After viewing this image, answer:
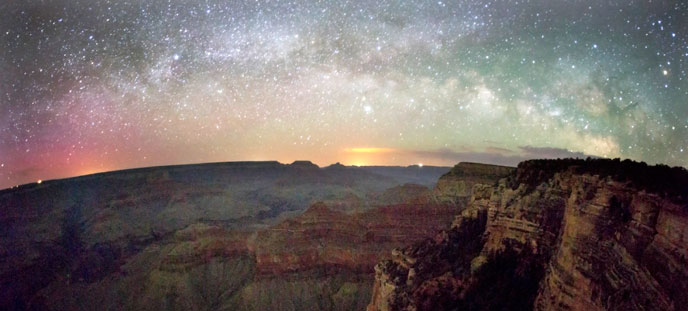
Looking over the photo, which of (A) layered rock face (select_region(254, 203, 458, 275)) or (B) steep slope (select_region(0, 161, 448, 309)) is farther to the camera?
(B) steep slope (select_region(0, 161, 448, 309))

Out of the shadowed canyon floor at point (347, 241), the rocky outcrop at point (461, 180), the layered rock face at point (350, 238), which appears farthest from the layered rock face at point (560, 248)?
the rocky outcrop at point (461, 180)

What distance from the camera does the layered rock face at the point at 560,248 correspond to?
10.1m

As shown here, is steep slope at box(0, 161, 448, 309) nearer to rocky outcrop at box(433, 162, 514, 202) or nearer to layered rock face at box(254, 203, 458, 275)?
layered rock face at box(254, 203, 458, 275)

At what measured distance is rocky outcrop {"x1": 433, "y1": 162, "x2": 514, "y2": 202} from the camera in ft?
166

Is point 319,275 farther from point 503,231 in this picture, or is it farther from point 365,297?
point 503,231

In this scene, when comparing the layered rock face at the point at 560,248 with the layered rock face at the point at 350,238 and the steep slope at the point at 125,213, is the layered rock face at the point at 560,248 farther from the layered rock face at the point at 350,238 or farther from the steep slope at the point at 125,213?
the steep slope at the point at 125,213

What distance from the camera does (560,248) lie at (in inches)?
569

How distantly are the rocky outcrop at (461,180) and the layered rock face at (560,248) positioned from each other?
90.7ft

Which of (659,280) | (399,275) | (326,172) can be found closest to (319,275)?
(399,275)

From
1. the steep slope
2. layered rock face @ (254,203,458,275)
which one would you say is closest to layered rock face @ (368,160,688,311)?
layered rock face @ (254,203,458,275)

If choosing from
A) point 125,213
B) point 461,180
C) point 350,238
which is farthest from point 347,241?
point 125,213

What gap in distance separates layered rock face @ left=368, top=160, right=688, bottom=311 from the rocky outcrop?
27.6 metres

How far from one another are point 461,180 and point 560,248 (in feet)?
130

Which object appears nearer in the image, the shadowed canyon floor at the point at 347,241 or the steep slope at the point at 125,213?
the shadowed canyon floor at the point at 347,241
